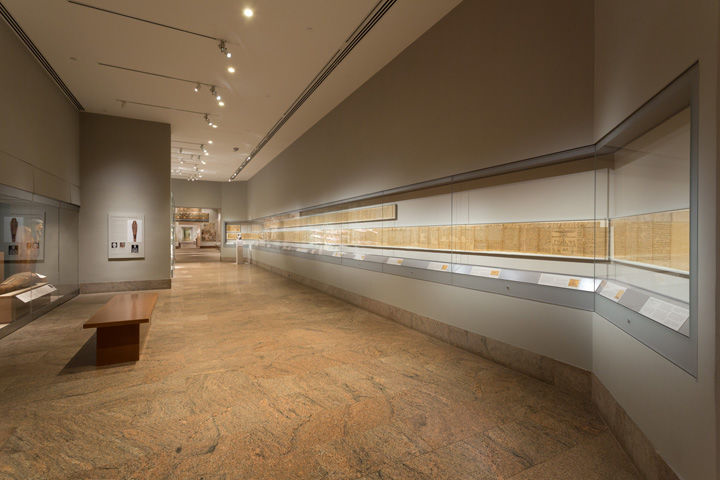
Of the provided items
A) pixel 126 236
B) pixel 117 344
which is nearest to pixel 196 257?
pixel 126 236

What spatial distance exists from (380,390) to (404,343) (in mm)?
1714

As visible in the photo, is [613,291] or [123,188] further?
[123,188]

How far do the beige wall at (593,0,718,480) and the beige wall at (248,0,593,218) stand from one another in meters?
0.35

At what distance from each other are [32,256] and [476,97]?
867 centimetres

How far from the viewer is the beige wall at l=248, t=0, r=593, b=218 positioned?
3662mm

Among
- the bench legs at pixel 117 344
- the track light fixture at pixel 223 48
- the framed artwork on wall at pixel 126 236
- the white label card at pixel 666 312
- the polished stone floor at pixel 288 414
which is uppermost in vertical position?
the track light fixture at pixel 223 48

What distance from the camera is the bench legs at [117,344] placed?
4.48 m

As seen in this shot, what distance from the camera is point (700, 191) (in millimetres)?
1864

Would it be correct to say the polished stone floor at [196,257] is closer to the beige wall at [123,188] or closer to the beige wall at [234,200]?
the beige wall at [234,200]

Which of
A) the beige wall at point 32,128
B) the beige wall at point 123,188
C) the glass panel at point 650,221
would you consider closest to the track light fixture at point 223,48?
the beige wall at point 32,128

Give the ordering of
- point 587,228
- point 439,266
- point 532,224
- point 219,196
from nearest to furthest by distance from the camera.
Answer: point 587,228
point 532,224
point 439,266
point 219,196

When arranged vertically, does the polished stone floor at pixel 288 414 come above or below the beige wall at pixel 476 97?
below

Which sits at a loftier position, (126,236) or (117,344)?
(126,236)

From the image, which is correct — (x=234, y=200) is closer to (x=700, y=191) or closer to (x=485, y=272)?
(x=485, y=272)
